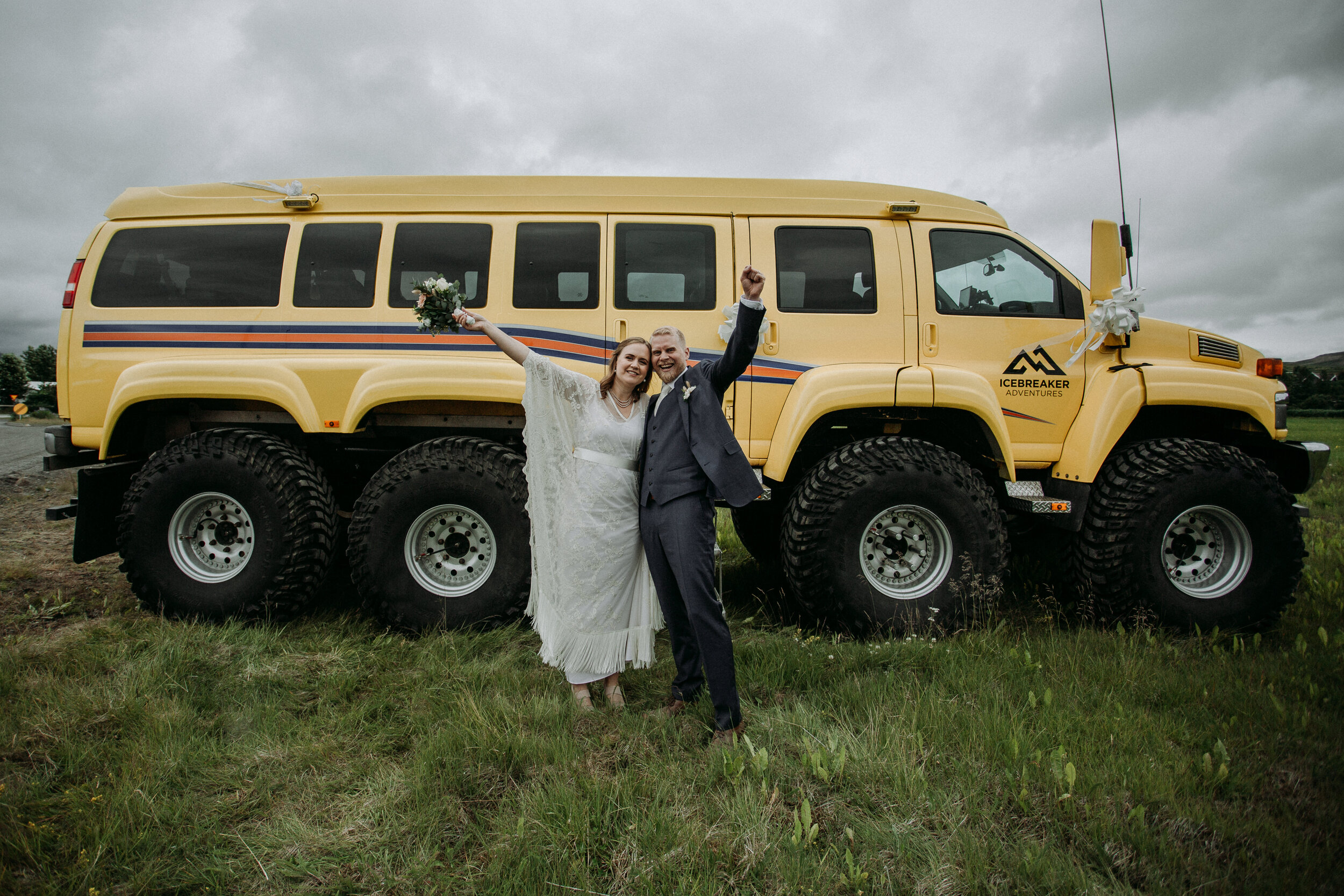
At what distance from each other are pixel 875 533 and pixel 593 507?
181 centimetres

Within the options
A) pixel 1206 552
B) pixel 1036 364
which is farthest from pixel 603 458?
pixel 1206 552

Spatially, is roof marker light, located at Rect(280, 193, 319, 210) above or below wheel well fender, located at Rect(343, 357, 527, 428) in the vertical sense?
above

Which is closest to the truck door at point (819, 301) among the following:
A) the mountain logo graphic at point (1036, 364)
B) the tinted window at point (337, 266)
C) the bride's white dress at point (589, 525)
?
the mountain logo graphic at point (1036, 364)

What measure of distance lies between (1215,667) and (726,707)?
2.55 metres

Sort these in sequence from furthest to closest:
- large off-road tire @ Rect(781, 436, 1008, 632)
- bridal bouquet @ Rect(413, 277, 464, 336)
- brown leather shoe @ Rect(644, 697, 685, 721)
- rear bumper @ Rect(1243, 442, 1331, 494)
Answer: rear bumper @ Rect(1243, 442, 1331, 494) < large off-road tire @ Rect(781, 436, 1008, 632) < bridal bouquet @ Rect(413, 277, 464, 336) < brown leather shoe @ Rect(644, 697, 685, 721)

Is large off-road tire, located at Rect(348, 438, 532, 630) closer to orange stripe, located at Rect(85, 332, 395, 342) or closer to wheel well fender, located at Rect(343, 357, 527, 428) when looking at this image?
wheel well fender, located at Rect(343, 357, 527, 428)

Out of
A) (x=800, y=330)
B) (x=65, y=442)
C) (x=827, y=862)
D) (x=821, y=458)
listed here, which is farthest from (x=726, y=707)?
(x=65, y=442)

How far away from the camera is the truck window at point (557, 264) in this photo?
12.7 feet

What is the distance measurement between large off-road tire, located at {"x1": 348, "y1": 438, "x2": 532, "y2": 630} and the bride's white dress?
687 mm

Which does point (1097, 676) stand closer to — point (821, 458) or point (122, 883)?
point (821, 458)

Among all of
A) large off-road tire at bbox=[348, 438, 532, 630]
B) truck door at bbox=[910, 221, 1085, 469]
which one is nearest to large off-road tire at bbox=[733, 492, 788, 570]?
truck door at bbox=[910, 221, 1085, 469]

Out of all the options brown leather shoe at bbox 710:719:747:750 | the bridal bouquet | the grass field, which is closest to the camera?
the grass field

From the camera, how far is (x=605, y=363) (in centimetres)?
380

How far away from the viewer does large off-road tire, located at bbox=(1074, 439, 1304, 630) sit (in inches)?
147
